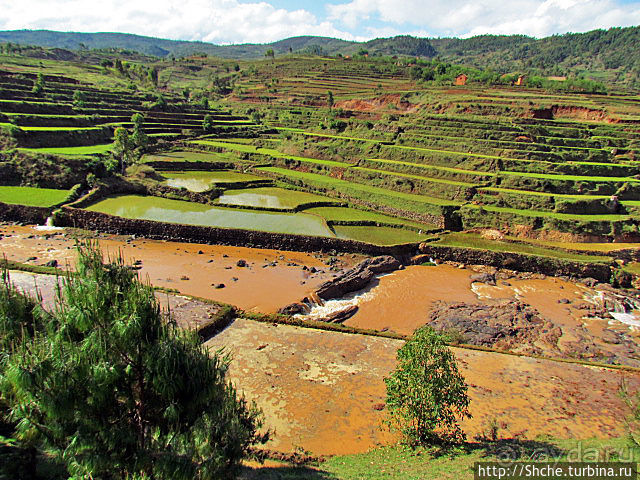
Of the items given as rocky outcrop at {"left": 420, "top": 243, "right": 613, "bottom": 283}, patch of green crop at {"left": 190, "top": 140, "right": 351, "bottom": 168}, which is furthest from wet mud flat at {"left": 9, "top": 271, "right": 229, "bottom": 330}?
patch of green crop at {"left": 190, "top": 140, "right": 351, "bottom": 168}

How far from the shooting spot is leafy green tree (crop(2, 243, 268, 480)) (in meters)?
7.77

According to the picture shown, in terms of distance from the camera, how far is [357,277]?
26.7 m

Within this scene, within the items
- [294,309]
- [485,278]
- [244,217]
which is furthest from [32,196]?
[485,278]

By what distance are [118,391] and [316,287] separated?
1855 centimetres

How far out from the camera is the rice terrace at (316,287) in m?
8.46

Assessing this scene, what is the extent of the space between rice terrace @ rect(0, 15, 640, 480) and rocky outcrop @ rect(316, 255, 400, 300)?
20 cm

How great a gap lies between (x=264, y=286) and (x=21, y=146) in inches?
1483

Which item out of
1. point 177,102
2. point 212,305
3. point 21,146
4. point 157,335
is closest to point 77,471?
point 157,335

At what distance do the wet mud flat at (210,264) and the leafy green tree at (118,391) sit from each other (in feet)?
48.5

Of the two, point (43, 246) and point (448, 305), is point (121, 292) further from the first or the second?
point (43, 246)

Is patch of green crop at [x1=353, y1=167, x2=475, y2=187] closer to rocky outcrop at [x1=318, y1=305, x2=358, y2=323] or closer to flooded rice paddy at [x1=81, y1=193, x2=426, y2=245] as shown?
flooded rice paddy at [x1=81, y1=193, x2=426, y2=245]

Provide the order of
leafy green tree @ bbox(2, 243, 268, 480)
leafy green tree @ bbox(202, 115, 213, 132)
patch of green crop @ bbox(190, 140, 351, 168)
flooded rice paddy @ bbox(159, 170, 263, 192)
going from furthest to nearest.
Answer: leafy green tree @ bbox(202, 115, 213, 132) → patch of green crop @ bbox(190, 140, 351, 168) → flooded rice paddy @ bbox(159, 170, 263, 192) → leafy green tree @ bbox(2, 243, 268, 480)

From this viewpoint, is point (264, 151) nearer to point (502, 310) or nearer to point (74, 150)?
point (74, 150)

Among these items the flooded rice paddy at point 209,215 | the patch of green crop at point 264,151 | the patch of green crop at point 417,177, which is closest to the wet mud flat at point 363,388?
the flooded rice paddy at point 209,215
